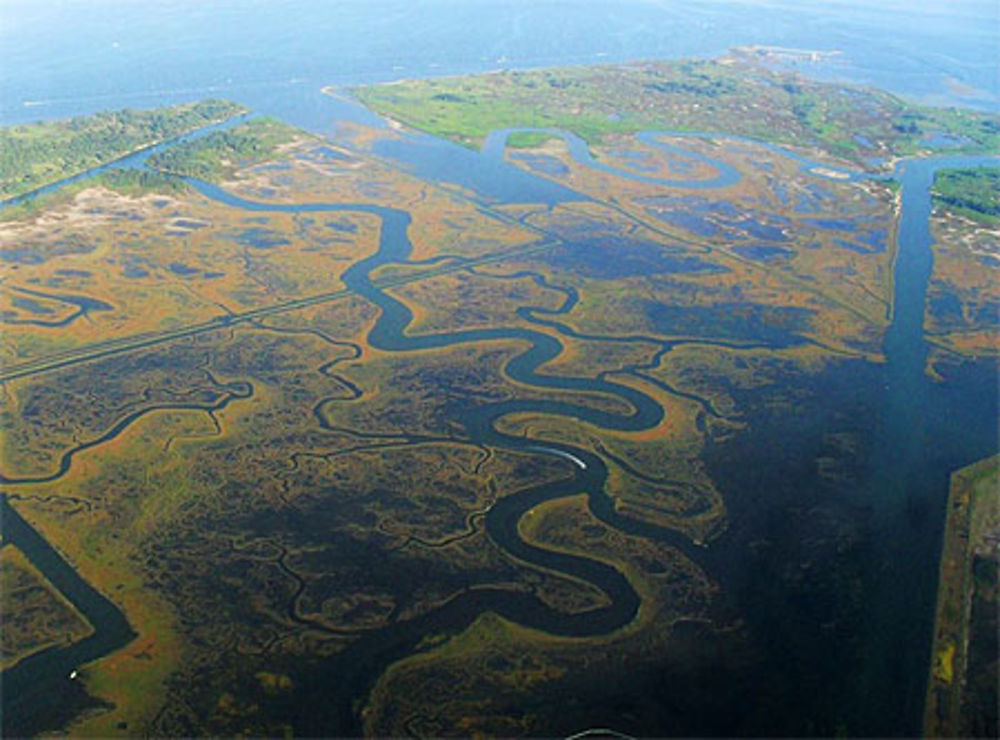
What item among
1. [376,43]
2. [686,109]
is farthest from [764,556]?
[376,43]

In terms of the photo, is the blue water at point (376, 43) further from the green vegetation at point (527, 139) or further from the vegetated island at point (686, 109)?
the green vegetation at point (527, 139)

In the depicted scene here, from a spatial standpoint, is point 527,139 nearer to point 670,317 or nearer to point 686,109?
point 686,109

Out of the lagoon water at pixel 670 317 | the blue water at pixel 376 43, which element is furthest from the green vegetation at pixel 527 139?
the blue water at pixel 376 43

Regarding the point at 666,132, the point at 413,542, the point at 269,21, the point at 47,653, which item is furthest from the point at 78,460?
the point at 269,21

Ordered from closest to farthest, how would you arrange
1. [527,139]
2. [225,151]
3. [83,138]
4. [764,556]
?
1. [764,556]
2. [225,151]
3. [83,138]
4. [527,139]

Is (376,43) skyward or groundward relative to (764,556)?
skyward

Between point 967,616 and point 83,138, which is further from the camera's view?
point 83,138
